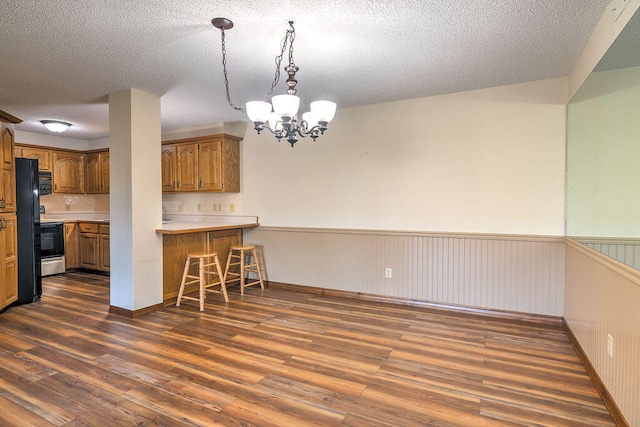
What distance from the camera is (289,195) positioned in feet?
15.9

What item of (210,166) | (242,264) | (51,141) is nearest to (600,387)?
(242,264)

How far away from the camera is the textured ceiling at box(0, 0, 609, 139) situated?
2.19m

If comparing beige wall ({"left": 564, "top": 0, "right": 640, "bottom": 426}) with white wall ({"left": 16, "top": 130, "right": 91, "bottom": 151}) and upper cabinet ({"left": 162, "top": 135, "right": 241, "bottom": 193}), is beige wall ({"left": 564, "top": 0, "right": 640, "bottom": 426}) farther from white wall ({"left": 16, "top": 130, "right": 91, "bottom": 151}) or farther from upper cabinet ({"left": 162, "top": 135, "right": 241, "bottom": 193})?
white wall ({"left": 16, "top": 130, "right": 91, "bottom": 151})

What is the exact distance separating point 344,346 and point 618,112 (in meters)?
2.40

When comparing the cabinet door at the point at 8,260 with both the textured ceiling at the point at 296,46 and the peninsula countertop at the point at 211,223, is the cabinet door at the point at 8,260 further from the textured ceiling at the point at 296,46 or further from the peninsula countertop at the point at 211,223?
the peninsula countertop at the point at 211,223

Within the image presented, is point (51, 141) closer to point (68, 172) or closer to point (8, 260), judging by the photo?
point (68, 172)

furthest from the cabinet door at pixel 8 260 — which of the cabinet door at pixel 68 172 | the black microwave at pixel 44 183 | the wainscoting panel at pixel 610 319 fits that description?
the wainscoting panel at pixel 610 319

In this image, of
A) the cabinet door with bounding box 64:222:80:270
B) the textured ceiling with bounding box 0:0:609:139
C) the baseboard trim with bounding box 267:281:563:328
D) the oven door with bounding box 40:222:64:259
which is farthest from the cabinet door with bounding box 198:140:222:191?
the cabinet door with bounding box 64:222:80:270

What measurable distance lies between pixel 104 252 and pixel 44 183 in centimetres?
133

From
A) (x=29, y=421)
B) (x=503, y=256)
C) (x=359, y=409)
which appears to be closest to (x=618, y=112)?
(x=503, y=256)

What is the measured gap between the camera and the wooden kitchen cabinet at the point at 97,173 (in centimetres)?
622

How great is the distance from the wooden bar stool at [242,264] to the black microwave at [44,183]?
3.10 metres

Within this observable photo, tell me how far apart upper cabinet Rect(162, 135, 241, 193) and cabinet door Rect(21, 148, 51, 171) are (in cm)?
218

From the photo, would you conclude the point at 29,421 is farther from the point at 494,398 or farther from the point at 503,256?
the point at 503,256
